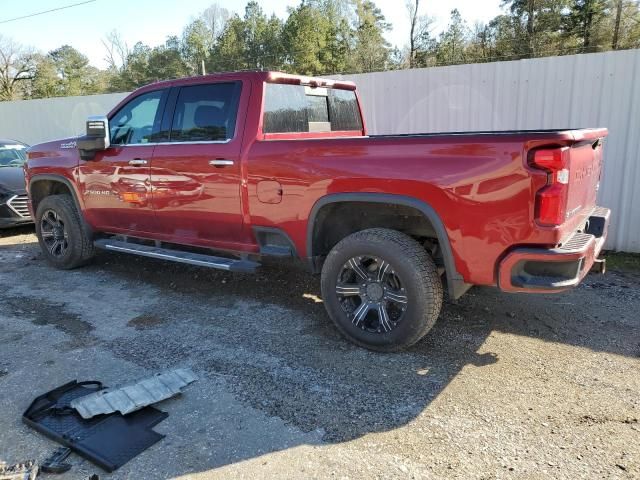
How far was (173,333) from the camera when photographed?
422 centimetres

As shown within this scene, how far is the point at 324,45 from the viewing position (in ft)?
145

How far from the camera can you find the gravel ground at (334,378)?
103 inches

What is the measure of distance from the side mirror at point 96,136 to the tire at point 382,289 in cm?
293

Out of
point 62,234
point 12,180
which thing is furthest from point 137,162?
point 12,180

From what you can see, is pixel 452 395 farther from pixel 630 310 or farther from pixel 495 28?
pixel 495 28

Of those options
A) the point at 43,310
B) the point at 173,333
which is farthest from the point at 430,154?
the point at 43,310

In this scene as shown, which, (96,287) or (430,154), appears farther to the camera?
(96,287)

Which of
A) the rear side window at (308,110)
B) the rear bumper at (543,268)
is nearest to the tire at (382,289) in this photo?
the rear bumper at (543,268)

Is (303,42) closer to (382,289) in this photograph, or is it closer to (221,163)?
(221,163)

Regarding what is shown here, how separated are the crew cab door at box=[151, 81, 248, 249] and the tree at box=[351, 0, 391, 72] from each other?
117 feet

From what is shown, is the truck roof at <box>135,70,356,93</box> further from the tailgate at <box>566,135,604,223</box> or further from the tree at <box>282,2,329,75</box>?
the tree at <box>282,2,329,75</box>

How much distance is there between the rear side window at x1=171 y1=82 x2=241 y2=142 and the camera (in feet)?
14.5

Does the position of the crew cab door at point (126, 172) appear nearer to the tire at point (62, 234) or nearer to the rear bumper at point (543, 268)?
the tire at point (62, 234)

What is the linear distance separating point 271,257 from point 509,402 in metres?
2.18
